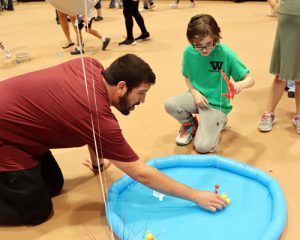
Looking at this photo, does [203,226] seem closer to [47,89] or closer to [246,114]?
[47,89]

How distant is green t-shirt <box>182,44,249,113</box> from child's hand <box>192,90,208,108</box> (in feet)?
0.12

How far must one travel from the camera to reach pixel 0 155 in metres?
1.43

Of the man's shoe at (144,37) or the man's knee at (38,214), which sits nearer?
the man's knee at (38,214)

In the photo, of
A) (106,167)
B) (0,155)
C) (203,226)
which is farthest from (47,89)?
(203,226)

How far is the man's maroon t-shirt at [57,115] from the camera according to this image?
129 cm

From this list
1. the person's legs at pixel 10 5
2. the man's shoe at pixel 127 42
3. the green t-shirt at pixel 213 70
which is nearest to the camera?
the green t-shirt at pixel 213 70

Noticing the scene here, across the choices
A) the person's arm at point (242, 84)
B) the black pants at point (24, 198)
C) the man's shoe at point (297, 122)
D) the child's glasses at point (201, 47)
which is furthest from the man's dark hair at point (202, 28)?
the black pants at point (24, 198)

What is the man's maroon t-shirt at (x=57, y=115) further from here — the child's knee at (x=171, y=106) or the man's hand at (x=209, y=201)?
the child's knee at (x=171, y=106)

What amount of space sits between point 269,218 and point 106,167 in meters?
0.86

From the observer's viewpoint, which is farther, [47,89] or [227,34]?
[227,34]

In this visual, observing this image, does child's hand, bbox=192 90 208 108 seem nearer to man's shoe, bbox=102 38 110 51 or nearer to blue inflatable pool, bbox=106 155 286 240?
blue inflatable pool, bbox=106 155 286 240

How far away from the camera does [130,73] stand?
1280mm

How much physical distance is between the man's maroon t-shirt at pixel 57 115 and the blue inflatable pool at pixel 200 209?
0.31 metres

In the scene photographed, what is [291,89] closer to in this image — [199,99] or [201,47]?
[199,99]
